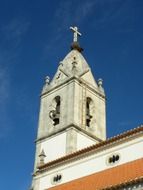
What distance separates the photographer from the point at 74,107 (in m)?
37.5

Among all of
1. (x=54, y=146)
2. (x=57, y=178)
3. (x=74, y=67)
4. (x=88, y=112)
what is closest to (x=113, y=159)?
(x=57, y=178)

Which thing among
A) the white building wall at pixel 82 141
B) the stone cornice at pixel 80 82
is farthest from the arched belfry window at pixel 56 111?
the white building wall at pixel 82 141

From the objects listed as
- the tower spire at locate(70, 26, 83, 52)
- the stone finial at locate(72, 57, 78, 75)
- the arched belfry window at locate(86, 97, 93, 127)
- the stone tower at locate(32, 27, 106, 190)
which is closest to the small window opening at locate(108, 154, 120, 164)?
the stone tower at locate(32, 27, 106, 190)

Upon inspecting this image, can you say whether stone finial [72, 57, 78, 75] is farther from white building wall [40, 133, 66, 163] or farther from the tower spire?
white building wall [40, 133, 66, 163]

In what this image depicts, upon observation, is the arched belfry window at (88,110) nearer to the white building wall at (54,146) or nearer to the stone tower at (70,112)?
the stone tower at (70,112)

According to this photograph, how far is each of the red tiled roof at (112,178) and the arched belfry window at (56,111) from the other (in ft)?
40.3

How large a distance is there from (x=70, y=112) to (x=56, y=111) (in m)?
2.41

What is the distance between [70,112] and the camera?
3722cm

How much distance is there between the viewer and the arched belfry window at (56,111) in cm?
3855

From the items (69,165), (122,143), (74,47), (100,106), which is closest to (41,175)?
(69,165)

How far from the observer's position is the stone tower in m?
35.9

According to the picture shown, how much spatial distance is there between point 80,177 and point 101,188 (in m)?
3.56

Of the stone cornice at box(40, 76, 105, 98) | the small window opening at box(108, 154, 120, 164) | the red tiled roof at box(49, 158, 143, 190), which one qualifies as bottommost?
the red tiled roof at box(49, 158, 143, 190)

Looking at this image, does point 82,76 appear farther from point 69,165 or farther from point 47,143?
point 69,165
